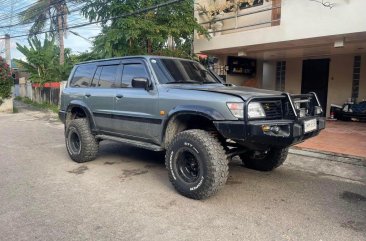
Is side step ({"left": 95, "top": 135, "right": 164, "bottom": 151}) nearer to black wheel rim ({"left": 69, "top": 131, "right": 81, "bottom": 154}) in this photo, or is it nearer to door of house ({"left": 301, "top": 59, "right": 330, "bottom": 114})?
black wheel rim ({"left": 69, "top": 131, "right": 81, "bottom": 154})

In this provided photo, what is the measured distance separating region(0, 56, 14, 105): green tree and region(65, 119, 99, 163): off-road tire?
12.6m

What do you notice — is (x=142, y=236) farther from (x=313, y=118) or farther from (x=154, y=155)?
(x=154, y=155)

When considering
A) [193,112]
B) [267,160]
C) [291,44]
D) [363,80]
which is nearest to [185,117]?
[193,112]

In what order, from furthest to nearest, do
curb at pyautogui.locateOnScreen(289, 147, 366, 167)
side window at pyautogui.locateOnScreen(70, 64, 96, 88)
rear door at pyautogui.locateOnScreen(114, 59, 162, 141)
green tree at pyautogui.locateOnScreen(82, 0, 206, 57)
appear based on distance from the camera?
green tree at pyautogui.locateOnScreen(82, 0, 206, 57) < side window at pyautogui.locateOnScreen(70, 64, 96, 88) < curb at pyautogui.locateOnScreen(289, 147, 366, 167) < rear door at pyautogui.locateOnScreen(114, 59, 162, 141)

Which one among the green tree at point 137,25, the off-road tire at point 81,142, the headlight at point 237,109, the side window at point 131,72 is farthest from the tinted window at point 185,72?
the green tree at point 137,25

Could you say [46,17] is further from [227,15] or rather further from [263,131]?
[263,131]

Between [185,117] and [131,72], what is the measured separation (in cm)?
141

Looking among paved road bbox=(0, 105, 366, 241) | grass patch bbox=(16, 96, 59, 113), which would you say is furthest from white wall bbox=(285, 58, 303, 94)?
grass patch bbox=(16, 96, 59, 113)

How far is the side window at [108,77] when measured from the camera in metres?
5.96

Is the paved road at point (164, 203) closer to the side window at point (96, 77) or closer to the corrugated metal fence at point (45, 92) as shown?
the side window at point (96, 77)

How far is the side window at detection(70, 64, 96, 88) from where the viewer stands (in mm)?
6602

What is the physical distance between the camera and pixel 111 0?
10.2 meters

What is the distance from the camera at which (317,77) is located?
42.0ft

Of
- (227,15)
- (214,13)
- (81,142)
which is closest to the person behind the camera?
(81,142)
